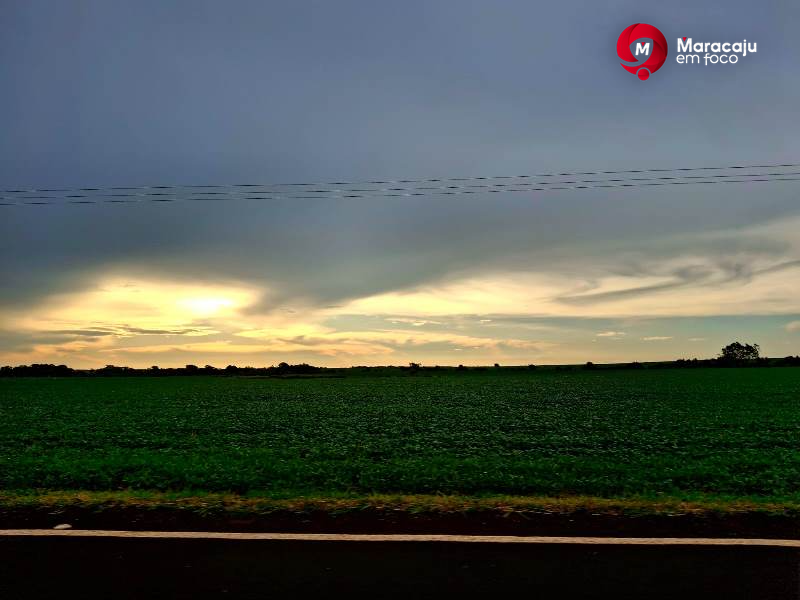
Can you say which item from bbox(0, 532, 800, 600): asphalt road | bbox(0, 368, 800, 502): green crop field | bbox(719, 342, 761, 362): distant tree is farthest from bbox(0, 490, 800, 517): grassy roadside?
bbox(719, 342, 761, 362): distant tree

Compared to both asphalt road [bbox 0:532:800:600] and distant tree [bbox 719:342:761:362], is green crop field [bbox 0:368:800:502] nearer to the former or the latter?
asphalt road [bbox 0:532:800:600]

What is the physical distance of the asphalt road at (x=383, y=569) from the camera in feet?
17.2

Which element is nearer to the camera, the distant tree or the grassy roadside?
the grassy roadside

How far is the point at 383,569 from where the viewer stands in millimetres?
5762

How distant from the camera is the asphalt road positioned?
207 inches

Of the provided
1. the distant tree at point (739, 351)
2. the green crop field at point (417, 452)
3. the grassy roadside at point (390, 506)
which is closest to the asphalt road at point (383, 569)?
the grassy roadside at point (390, 506)

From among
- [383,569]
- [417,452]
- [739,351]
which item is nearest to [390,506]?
[383,569]

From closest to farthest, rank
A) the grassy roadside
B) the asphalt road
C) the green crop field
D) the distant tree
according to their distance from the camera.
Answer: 1. the asphalt road
2. the grassy roadside
3. the green crop field
4. the distant tree

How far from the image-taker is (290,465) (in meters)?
13.5

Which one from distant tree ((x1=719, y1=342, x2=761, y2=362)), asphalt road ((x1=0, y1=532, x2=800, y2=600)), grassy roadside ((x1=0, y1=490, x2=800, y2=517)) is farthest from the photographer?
distant tree ((x1=719, y1=342, x2=761, y2=362))

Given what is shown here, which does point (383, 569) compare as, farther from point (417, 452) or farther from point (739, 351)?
point (739, 351)

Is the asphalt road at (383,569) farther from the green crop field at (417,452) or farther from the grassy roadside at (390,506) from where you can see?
the green crop field at (417,452)

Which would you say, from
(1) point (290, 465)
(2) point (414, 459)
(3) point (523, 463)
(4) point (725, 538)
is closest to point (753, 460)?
(3) point (523, 463)

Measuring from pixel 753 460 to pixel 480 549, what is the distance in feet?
35.7
